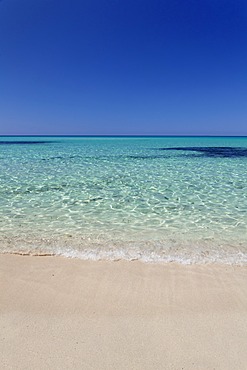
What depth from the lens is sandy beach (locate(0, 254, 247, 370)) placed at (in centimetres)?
196

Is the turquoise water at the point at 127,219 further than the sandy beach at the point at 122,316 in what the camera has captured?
Yes

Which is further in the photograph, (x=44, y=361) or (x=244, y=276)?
(x=244, y=276)

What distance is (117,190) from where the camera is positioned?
28.5 feet

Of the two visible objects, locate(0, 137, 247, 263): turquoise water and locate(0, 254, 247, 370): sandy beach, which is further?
locate(0, 137, 247, 263): turquoise water

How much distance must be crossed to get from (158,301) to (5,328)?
145 centimetres

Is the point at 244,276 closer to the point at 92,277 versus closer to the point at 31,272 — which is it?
the point at 92,277

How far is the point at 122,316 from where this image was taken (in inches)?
95.1

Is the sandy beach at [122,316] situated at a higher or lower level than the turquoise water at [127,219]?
higher

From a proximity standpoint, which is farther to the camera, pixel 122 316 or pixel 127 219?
pixel 127 219

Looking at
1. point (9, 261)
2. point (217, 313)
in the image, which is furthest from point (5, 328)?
point (217, 313)

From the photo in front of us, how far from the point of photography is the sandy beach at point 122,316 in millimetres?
1961

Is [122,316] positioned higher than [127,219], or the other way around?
[122,316]

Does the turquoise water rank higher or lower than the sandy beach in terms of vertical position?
lower

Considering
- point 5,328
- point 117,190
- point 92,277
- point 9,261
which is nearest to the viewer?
point 5,328
